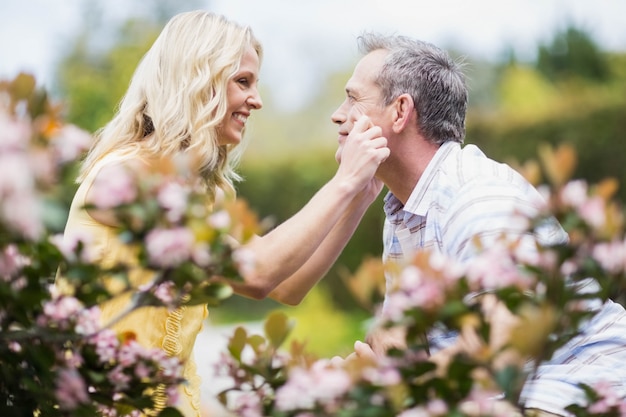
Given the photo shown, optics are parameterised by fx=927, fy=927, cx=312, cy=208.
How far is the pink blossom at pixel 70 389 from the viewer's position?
72.9 inches

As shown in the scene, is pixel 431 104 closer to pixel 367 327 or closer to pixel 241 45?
pixel 241 45

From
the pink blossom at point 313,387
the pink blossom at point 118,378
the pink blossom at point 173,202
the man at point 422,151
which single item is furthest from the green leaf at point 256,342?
the man at point 422,151

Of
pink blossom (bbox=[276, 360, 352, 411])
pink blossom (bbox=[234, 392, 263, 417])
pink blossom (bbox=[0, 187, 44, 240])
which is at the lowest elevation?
pink blossom (bbox=[276, 360, 352, 411])

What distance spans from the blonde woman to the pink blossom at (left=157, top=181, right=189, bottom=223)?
1.09m

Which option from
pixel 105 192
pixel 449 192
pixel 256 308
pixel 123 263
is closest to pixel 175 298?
pixel 123 263

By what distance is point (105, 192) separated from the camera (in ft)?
5.44

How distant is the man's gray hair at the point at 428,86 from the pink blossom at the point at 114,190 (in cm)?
204

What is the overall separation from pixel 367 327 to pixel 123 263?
1.63 feet

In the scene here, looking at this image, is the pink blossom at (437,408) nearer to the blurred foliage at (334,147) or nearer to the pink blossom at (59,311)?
the pink blossom at (59,311)

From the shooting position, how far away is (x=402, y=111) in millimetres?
3570

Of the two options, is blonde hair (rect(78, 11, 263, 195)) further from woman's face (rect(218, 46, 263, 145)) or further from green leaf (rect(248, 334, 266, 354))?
green leaf (rect(248, 334, 266, 354))

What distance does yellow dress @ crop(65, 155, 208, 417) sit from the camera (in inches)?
116

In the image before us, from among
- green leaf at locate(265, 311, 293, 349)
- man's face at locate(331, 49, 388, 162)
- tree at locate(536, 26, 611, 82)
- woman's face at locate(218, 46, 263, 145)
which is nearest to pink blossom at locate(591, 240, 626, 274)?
green leaf at locate(265, 311, 293, 349)

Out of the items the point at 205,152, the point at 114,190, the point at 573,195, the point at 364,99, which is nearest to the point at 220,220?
the point at 114,190
